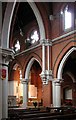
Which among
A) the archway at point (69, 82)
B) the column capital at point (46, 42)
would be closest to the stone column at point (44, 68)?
the column capital at point (46, 42)

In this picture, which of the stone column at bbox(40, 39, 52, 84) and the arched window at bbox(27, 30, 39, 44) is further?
→ the arched window at bbox(27, 30, 39, 44)

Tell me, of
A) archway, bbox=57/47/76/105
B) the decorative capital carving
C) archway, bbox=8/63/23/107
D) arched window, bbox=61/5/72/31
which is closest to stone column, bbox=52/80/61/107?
the decorative capital carving

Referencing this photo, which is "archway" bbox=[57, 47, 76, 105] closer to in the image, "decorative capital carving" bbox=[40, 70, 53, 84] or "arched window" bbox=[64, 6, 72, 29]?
"decorative capital carving" bbox=[40, 70, 53, 84]

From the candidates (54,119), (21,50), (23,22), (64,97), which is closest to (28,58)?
(21,50)

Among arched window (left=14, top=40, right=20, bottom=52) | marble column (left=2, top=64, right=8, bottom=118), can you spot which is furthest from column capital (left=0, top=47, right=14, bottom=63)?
arched window (left=14, top=40, right=20, bottom=52)

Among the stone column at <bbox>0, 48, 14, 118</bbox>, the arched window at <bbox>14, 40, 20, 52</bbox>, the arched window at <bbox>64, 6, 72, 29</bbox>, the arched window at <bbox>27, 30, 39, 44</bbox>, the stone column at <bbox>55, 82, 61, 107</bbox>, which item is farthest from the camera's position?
the arched window at <bbox>14, 40, 20, 52</bbox>

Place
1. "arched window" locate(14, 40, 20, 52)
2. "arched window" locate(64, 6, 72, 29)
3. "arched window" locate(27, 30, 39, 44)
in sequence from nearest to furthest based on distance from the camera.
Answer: "arched window" locate(64, 6, 72, 29) < "arched window" locate(27, 30, 39, 44) < "arched window" locate(14, 40, 20, 52)

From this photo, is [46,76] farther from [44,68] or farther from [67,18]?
[67,18]

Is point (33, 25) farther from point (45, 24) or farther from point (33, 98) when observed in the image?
point (33, 98)

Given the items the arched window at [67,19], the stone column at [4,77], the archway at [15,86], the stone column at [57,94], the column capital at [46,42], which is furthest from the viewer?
the archway at [15,86]

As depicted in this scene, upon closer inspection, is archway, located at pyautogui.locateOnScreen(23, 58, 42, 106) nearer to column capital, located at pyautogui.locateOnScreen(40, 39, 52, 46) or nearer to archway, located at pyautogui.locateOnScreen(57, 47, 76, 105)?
archway, located at pyautogui.locateOnScreen(57, 47, 76, 105)

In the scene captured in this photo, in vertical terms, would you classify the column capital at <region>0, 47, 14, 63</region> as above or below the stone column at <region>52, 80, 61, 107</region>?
above

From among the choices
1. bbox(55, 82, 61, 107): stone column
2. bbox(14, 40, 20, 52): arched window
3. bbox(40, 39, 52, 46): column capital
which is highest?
bbox(14, 40, 20, 52): arched window

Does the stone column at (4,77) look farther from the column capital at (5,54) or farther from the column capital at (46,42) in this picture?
the column capital at (46,42)
